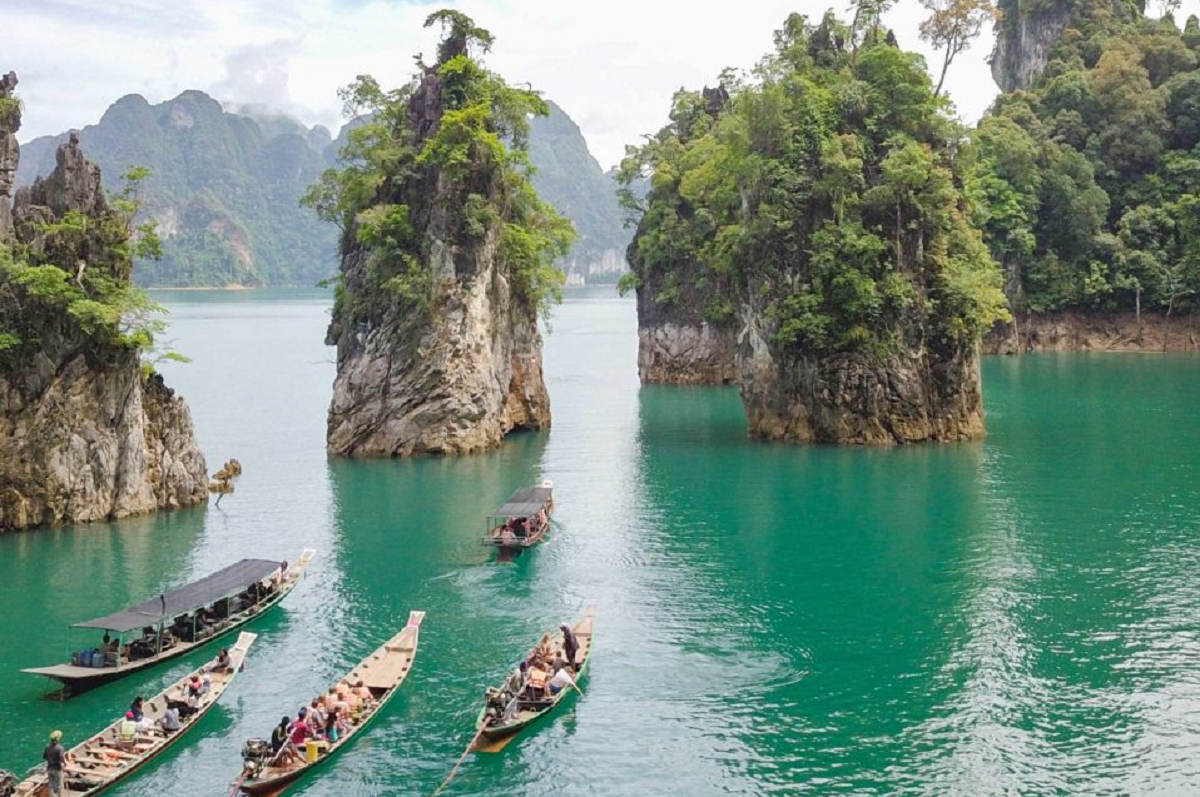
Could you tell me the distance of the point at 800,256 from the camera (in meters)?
63.4

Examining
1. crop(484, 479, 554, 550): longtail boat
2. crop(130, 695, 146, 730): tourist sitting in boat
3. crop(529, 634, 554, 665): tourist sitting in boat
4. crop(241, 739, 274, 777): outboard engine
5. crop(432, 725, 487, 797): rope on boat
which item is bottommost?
crop(432, 725, 487, 797): rope on boat

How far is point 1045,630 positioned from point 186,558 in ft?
97.9

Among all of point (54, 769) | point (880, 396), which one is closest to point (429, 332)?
point (880, 396)

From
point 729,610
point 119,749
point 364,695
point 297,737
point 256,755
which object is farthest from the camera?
point 729,610

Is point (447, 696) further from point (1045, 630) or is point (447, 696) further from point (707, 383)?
point (707, 383)

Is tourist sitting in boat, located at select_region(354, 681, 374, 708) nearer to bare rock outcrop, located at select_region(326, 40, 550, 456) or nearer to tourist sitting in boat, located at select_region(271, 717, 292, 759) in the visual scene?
tourist sitting in boat, located at select_region(271, 717, 292, 759)

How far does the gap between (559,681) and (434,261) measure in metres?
39.1

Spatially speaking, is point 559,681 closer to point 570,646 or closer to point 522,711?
point 522,711

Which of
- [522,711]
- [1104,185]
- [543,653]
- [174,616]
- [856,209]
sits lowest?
[522,711]

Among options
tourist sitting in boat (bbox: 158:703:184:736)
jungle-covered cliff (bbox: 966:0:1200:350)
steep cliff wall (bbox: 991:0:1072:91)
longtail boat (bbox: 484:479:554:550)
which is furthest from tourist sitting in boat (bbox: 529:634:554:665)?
steep cliff wall (bbox: 991:0:1072:91)

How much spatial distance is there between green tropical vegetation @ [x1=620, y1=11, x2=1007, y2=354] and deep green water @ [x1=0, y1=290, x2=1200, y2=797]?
7364 mm

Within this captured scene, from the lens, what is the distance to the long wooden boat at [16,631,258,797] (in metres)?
24.0

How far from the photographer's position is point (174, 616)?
106ft

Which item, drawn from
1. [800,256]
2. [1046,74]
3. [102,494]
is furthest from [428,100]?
[1046,74]
